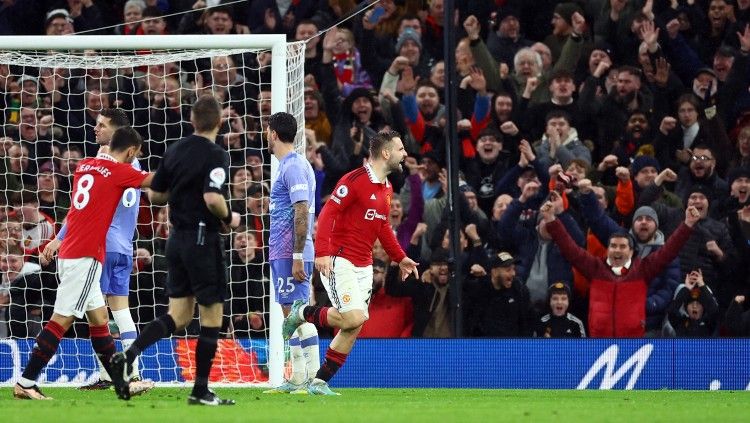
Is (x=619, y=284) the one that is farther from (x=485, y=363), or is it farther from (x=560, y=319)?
(x=485, y=363)

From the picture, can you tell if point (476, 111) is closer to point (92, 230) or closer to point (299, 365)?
point (299, 365)

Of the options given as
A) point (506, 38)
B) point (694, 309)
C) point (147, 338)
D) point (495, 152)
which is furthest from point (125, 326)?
point (506, 38)

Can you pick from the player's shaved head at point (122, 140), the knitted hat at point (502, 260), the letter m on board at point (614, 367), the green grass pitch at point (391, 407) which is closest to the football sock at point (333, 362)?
the green grass pitch at point (391, 407)

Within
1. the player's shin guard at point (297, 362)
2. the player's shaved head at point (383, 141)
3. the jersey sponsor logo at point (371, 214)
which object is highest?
the player's shaved head at point (383, 141)

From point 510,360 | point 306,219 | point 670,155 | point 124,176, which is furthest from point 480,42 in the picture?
point 124,176

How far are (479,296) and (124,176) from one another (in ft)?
16.7

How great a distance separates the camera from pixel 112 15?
647 inches

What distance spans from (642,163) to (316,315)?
197 inches

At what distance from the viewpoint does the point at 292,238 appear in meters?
10.3

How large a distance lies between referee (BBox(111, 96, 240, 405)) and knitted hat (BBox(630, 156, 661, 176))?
629 centimetres

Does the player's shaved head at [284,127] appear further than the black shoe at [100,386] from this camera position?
No

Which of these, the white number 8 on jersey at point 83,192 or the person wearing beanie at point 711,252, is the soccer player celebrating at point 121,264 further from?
the person wearing beanie at point 711,252

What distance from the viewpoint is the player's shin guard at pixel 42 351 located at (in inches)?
359

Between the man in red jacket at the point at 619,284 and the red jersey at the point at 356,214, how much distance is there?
3360mm
